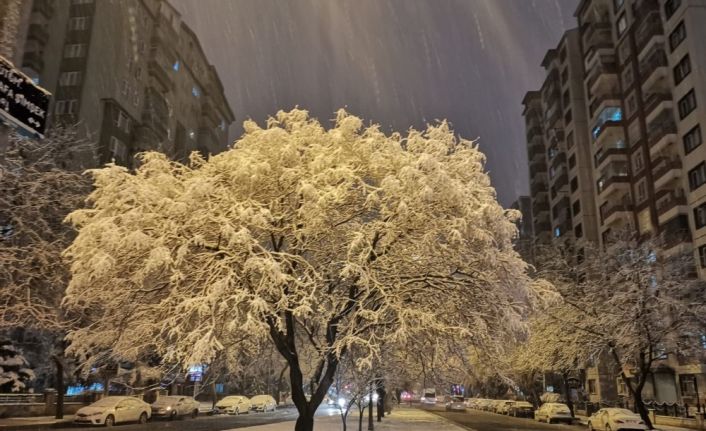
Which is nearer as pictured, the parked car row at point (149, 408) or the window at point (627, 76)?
the parked car row at point (149, 408)

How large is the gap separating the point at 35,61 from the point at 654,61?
4881 centimetres

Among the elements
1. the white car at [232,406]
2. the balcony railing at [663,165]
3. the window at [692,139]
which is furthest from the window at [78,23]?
the window at [692,139]

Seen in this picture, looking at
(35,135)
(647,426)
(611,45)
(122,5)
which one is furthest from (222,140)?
(35,135)

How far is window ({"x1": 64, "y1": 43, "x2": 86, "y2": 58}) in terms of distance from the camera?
47.2 metres

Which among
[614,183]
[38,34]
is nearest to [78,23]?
[38,34]

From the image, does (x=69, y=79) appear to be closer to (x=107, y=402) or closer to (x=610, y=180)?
(x=107, y=402)

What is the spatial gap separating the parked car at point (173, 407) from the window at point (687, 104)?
41305 millimetres

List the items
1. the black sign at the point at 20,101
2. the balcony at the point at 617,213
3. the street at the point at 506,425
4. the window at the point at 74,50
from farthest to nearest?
the balcony at the point at 617,213
the window at the point at 74,50
the street at the point at 506,425
the black sign at the point at 20,101

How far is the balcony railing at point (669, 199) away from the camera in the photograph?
46.3 metres

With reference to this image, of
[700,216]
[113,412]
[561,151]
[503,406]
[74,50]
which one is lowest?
[503,406]

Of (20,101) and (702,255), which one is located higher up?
(702,255)

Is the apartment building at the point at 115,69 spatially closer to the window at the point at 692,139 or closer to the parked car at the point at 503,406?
the parked car at the point at 503,406

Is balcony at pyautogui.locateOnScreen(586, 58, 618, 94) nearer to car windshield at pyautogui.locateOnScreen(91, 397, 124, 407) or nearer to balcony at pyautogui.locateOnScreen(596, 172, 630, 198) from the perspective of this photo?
balcony at pyautogui.locateOnScreen(596, 172, 630, 198)

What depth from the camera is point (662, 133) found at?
48688mm
